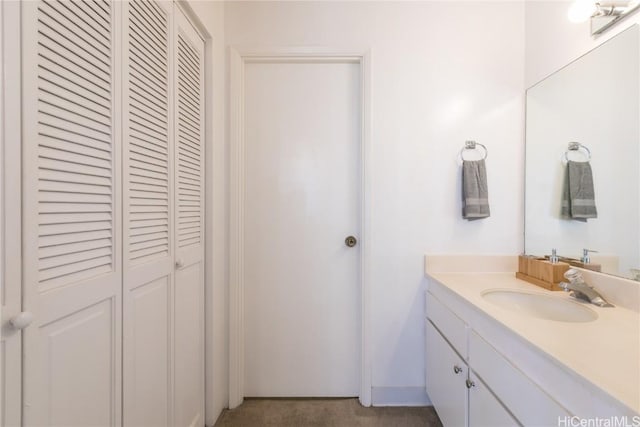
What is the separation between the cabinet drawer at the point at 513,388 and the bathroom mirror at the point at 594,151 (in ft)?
2.19

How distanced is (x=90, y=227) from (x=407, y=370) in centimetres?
167

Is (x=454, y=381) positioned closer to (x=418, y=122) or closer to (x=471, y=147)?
(x=471, y=147)

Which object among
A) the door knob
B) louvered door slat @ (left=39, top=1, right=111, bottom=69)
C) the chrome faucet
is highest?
louvered door slat @ (left=39, top=1, right=111, bottom=69)

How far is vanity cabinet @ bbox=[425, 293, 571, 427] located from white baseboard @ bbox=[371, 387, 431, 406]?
0.12 m

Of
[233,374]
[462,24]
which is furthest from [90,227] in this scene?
[462,24]

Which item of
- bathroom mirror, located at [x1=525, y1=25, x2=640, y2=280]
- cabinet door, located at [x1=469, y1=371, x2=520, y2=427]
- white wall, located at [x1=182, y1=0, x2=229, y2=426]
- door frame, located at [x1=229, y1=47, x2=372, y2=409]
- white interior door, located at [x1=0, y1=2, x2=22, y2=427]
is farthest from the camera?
door frame, located at [x1=229, y1=47, x2=372, y2=409]

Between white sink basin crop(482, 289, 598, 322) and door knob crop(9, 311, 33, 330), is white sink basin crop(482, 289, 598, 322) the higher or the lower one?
the lower one

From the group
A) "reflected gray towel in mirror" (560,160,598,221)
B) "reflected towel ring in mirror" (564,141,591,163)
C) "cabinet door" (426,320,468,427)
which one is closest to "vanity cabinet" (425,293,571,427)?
"cabinet door" (426,320,468,427)

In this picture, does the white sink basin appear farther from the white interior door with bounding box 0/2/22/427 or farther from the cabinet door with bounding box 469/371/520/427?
the white interior door with bounding box 0/2/22/427

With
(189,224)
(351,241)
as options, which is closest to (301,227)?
(351,241)

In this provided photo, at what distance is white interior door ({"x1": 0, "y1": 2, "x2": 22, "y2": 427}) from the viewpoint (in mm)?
539

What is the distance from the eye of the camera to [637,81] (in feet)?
3.37

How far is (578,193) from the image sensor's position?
128cm

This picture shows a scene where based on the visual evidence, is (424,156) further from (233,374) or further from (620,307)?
(233,374)
